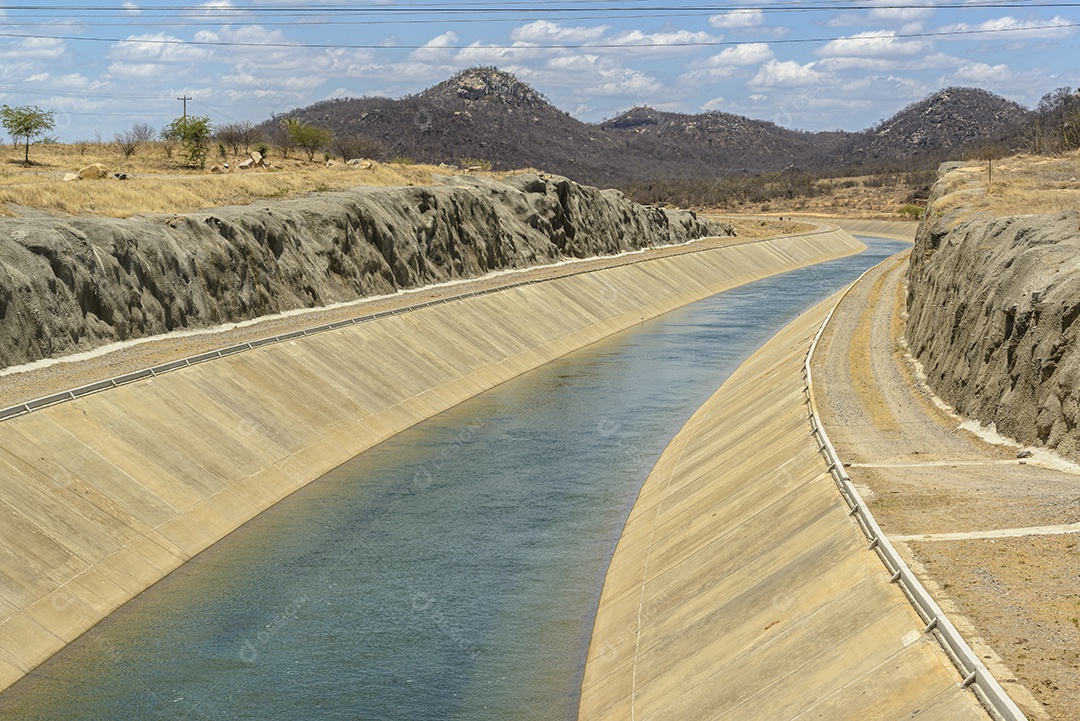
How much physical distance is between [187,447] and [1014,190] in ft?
173

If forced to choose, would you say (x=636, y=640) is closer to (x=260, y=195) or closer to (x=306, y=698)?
(x=306, y=698)

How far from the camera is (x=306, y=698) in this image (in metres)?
23.3

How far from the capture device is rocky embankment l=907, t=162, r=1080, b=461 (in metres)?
30.3

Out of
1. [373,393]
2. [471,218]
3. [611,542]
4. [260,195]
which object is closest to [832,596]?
[611,542]

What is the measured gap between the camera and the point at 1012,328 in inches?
1379

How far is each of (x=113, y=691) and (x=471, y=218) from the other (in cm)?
7135

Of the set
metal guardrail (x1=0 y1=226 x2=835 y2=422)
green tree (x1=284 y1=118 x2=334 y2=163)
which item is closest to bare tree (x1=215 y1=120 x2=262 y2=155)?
green tree (x1=284 y1=118 x2=334 y2=163)

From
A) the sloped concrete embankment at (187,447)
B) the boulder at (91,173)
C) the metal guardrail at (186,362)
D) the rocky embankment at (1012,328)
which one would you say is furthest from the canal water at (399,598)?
the boulder at (91,173)

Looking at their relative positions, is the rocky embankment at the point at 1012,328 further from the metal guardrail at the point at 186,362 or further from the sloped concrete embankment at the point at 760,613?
the metal guardrail at the point at 186,362

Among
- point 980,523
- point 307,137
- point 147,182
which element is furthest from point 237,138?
point 980,523

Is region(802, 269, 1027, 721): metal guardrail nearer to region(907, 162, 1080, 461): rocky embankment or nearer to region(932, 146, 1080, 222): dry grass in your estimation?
region(907, 162, 1080, 461): rocky embankment

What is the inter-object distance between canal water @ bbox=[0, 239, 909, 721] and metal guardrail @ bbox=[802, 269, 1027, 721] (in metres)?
7.28

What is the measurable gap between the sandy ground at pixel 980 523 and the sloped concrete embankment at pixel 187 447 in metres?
19.1

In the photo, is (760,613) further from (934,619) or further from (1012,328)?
(1012,328)
